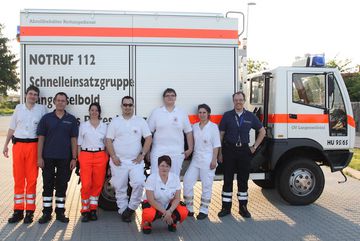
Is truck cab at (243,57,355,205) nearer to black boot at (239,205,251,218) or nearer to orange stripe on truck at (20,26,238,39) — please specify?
black boot at (239,205,251,218)

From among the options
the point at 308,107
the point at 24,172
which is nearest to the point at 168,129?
the point at 24,172

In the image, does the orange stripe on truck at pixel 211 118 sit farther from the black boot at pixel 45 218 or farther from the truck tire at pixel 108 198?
the black boot at pixel 45 218

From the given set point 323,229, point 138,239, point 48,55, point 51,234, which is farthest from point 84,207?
point 323,229

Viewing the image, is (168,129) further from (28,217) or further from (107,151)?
(28,217)

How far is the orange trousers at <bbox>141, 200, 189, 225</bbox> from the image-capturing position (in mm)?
6074

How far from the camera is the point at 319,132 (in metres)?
7.59

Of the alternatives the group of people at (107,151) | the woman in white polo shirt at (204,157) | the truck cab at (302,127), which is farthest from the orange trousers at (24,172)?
the truck cab at (302,127)

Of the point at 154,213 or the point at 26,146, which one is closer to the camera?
the point at 154,213

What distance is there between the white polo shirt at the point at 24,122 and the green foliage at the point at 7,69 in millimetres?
56452

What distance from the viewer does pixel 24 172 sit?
659cm

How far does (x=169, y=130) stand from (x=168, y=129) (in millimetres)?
21

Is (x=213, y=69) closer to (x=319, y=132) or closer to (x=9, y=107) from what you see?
(x=319, y=132)

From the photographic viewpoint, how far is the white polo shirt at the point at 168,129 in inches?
261

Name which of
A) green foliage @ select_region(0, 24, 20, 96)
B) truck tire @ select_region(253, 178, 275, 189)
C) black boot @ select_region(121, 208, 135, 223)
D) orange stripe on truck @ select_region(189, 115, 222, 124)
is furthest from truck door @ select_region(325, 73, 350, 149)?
green foliage @ select_region(0, 24, 20, 96)
